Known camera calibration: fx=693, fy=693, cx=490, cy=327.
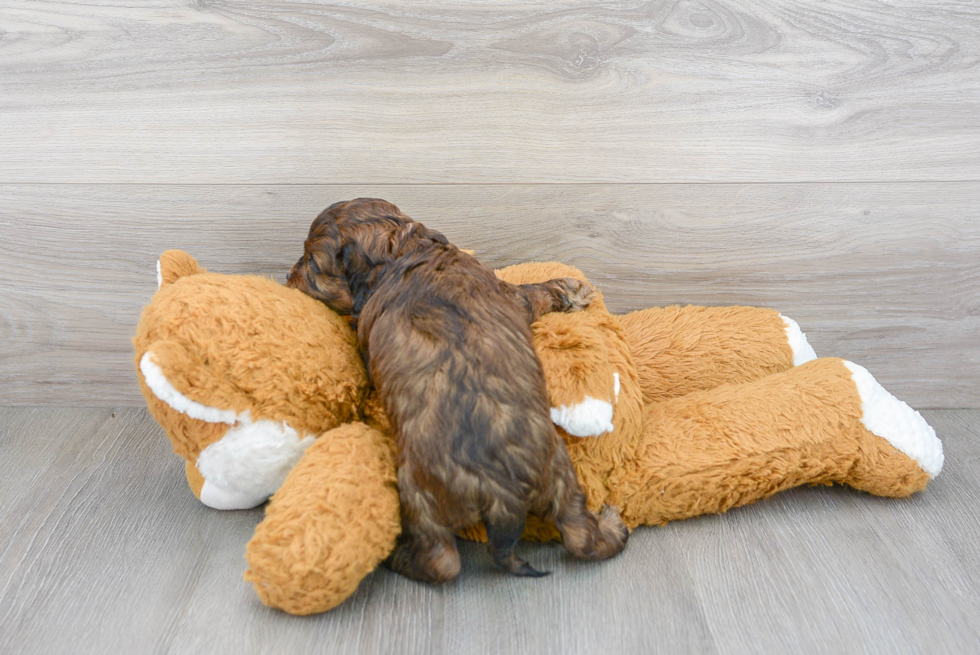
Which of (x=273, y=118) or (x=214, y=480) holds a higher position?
(x=273, y=118)

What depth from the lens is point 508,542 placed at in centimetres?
106

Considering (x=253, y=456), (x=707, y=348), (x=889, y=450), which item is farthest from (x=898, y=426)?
(x=253, y=456)

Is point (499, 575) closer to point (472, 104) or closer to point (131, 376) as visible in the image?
point (472, 104)

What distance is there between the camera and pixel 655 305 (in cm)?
166

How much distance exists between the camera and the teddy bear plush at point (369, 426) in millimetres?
1028

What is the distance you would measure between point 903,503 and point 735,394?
384 millimetres

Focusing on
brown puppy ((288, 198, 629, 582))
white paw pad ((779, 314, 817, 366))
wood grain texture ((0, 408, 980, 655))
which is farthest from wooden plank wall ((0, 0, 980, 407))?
wood grain texture ((0, 408, 980, 655))

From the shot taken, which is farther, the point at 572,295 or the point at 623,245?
the point at 623,245

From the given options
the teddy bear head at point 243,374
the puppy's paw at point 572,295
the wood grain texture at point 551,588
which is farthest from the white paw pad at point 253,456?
the puppy's paw at point 572,295

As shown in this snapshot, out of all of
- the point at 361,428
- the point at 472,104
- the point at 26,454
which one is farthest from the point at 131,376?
the point at 472,104

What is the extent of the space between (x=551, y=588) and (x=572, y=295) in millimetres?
533

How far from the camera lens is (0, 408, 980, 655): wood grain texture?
1.00 m

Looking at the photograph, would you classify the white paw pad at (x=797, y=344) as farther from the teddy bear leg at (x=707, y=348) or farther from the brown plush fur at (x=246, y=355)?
the brown plush fur at (x=246, y=355)

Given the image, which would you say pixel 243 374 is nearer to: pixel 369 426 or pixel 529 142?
pixel 369 426
